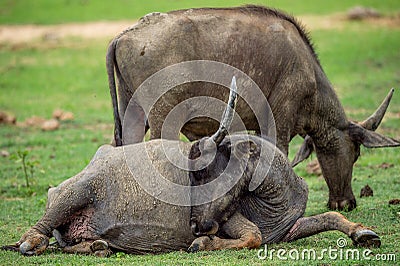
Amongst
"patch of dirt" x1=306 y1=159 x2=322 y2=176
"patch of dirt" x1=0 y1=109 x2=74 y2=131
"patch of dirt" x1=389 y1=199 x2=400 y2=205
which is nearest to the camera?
"patch of dirt" x1=389 y1=199 x2=400 y2=205

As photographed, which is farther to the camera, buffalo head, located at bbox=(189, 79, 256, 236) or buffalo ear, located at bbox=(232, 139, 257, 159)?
buffalo ear, located at bbox=(232, 139, 257, 159)

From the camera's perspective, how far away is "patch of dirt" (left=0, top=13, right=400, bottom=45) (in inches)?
1098

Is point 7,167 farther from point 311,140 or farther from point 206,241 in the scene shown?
point 206,241

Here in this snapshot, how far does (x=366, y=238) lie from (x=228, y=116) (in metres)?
1.68

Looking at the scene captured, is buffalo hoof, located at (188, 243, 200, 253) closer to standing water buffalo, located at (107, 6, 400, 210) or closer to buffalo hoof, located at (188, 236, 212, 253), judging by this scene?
buffalo hoof, located at (188, 236, 212, 253)

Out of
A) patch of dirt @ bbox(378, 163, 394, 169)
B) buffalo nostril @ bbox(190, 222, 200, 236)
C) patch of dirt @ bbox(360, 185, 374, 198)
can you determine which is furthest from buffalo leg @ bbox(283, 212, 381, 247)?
patch of dirt @ bbox(378, 163, 394, 169)

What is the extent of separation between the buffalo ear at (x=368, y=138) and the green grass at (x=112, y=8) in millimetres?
18395

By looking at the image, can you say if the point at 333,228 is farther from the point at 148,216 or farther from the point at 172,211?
the point at 148,216

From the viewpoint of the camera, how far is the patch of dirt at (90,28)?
27.9 metres

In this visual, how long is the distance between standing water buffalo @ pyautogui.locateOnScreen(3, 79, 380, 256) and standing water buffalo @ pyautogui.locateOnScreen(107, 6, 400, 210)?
5.15 ft

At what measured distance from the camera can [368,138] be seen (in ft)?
35.1

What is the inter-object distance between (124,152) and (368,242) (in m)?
2.54

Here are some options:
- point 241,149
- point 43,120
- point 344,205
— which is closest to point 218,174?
point 241,149

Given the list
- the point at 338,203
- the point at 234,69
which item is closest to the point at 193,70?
the point at 234,69
